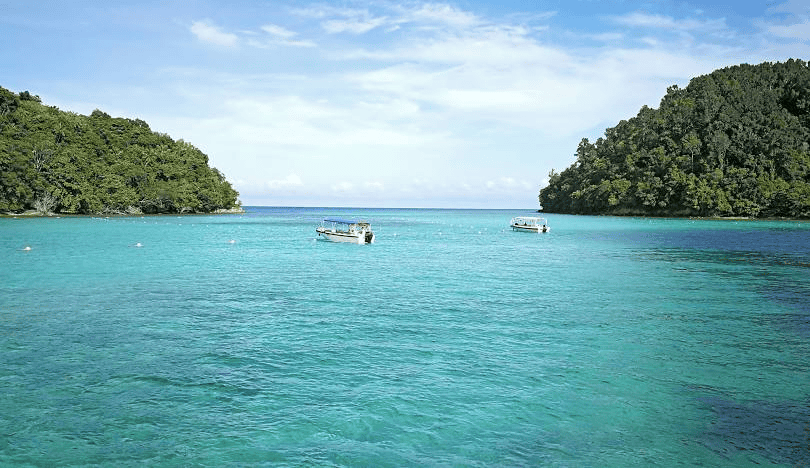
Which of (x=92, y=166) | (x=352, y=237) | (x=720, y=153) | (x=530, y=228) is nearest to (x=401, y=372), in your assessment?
(x=352, y=237)

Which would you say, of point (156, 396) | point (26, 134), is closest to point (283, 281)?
point (156, 396)

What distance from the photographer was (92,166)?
133 metres

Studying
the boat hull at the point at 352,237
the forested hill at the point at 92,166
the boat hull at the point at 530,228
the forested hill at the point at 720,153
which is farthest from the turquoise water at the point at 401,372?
the forested hill at the point at 720,153

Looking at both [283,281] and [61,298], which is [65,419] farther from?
[283,281]

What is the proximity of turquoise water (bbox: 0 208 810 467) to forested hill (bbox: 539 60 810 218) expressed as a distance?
4862 inches

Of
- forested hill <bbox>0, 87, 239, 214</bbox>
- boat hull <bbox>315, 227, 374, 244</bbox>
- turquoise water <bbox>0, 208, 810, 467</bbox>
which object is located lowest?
turquoise water <bbox>0, 208, 810, 467</bbox>

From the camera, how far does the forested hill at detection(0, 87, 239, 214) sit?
11562 cm

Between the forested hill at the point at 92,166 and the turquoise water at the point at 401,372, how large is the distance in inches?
3963

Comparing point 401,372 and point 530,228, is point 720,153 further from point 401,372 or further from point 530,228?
point 401,372

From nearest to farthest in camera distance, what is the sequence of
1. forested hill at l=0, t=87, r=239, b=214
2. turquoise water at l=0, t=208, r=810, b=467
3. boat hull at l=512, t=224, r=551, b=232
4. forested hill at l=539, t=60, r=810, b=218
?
1. turquoise water at l=0, t=208, r=810, b=467
2. boat hull at l=512, t=224, r=551, b=232
3. forested hill at l=0, t=87, r=239, b=214
4. forested hill at l=539, t=60, r=810, b=218

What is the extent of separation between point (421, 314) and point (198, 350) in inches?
392

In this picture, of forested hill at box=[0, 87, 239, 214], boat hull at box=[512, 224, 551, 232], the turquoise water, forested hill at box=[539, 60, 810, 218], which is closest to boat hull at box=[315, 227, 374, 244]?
the turquoise water

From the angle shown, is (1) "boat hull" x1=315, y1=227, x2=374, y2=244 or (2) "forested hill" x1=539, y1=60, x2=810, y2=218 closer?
(1) "boat hull" x1=315, y1=227, x2=374, y2=244

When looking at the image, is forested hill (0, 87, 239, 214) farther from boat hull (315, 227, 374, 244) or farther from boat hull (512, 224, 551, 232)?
boat hull (512, 224, 551, 232)
